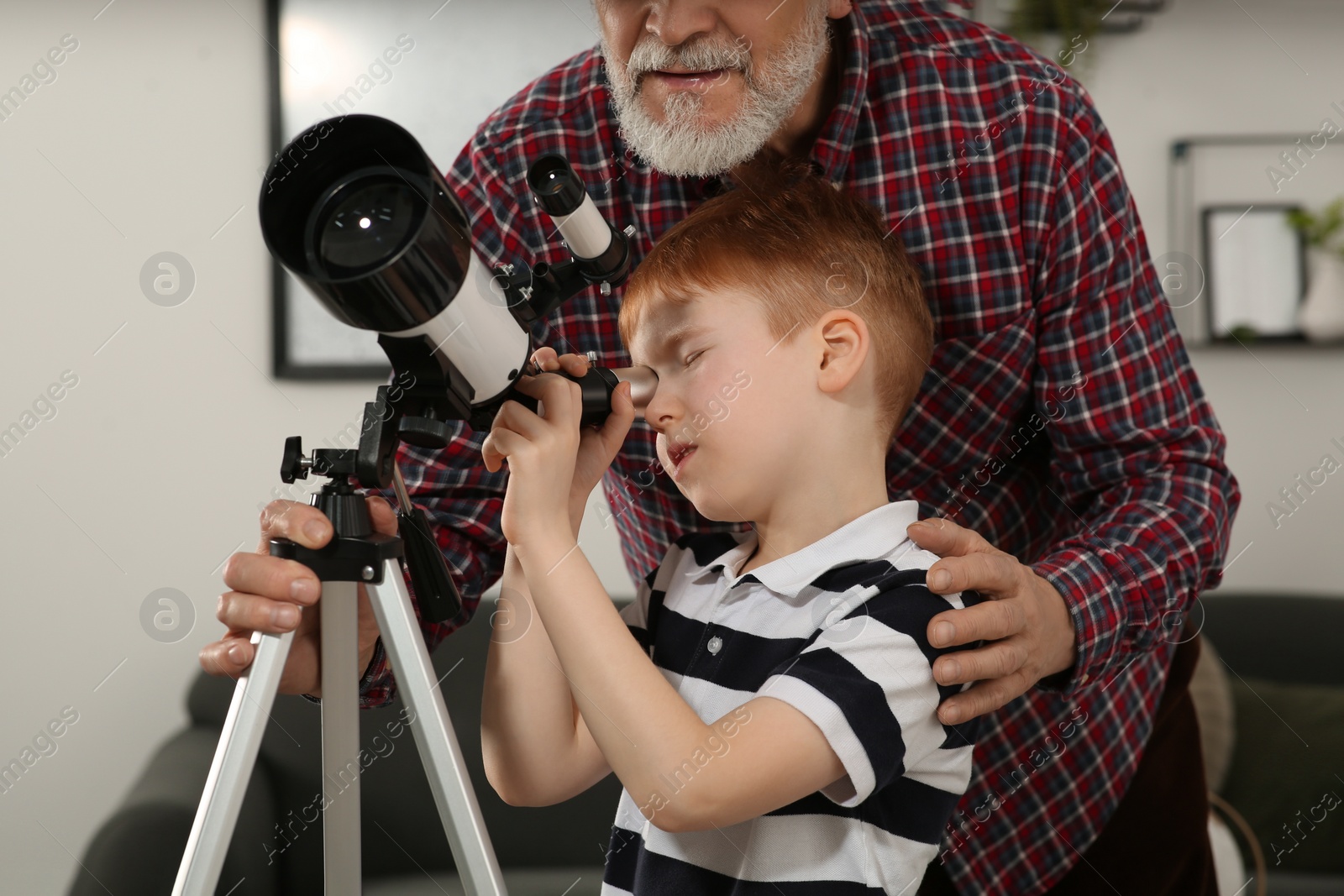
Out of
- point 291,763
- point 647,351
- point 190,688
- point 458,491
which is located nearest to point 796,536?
point 647,351

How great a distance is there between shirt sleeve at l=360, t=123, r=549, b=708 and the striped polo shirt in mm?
267

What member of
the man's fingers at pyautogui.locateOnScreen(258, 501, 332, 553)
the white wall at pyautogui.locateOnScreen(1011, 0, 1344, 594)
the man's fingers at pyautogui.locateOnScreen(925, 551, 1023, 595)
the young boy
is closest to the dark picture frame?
the young boy

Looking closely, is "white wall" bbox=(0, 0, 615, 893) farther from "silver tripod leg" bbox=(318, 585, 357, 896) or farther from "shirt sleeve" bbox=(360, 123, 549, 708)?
"silver tripod leg" bbox=(318, 585, 357, 896)

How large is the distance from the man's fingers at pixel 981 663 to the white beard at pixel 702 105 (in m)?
0.52

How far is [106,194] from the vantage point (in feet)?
7.37

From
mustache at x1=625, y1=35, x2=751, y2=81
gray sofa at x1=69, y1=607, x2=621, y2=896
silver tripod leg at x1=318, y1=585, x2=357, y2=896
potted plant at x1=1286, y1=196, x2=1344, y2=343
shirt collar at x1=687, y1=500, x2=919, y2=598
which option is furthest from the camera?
potted plant at x1=1286, y1=196, x2=1344, y2=343

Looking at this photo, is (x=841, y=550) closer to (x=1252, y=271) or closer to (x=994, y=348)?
(x=994, y=348)

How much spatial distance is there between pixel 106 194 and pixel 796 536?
6.36 feet

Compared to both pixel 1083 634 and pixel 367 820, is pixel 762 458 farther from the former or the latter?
pixel 367 820

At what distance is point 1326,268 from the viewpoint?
97.3 inches

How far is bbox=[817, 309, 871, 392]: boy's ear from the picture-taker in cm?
92

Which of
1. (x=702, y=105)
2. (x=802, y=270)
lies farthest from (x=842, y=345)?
(x=702, y=105)

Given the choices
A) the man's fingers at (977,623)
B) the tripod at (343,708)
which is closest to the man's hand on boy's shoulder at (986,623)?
the man's fingers at (977,623)

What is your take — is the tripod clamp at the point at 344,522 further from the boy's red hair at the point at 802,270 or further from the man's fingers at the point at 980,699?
the man's fingers at the point at 980,699
